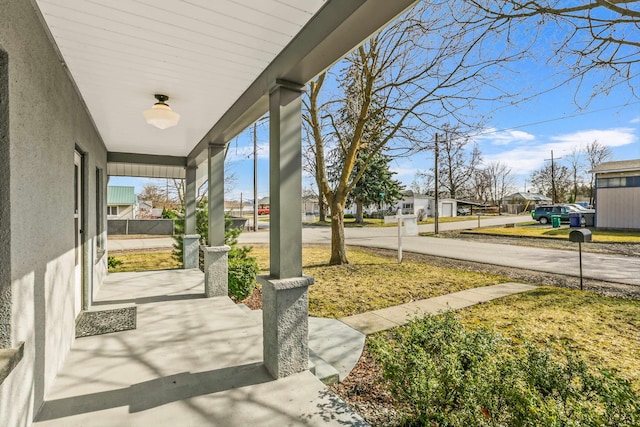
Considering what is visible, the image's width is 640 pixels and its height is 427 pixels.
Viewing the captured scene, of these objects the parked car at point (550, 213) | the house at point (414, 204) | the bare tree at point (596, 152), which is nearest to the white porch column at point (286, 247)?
the parked car at point (550, 213)

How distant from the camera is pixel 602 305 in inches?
199

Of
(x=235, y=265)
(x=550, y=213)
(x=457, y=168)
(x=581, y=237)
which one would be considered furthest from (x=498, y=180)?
(x=235, y=265)

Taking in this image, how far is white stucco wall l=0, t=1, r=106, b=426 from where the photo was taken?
1767mm

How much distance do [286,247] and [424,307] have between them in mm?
3231

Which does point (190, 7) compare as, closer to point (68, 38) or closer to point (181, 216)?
point (68, 38)

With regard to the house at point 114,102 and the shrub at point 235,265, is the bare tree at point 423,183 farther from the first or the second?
the house at point 114,102

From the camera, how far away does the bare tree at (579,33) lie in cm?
381

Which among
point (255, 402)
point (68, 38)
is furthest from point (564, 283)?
point (68, 38)

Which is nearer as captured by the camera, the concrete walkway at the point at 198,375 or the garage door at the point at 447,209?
the concrete walkway at the point at 198,375

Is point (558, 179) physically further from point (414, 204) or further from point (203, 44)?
point (203, 44)

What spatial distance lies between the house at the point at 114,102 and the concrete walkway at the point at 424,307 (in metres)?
1.76

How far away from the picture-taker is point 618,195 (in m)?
16.9

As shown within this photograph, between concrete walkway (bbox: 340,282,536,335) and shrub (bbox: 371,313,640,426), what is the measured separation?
4.37 feet

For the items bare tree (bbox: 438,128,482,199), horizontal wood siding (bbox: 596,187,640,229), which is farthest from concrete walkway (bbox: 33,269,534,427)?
bare tree (bbox: 438,128,482,199)
